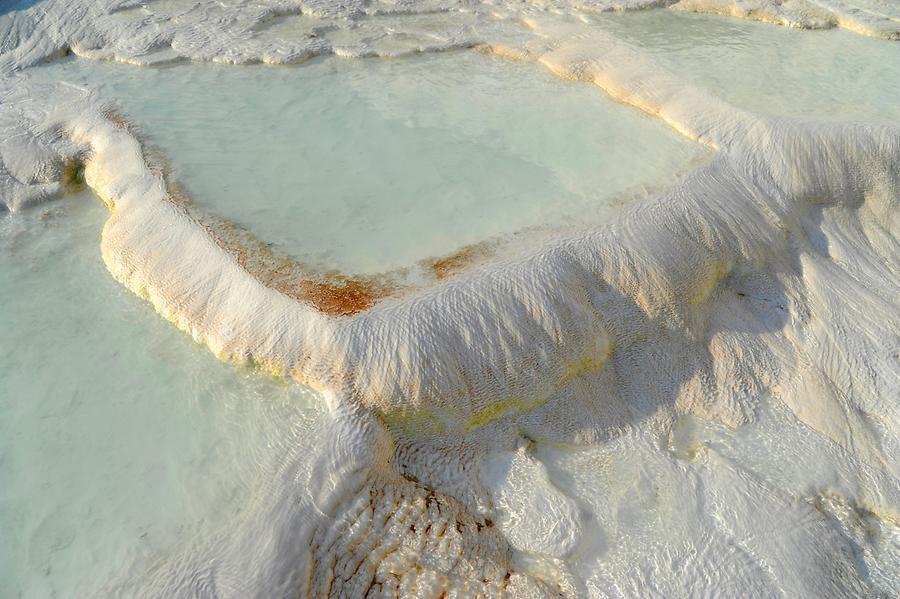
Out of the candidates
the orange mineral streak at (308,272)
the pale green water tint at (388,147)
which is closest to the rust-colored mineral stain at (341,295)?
the orange mineral streak at (308,272)

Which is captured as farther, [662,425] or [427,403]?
[662,425]

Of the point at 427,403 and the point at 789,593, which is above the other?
the point at 427,403

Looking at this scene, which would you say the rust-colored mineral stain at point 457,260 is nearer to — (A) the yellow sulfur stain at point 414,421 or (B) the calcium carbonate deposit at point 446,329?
(B) the calcium carbonate deposit at point 446,329

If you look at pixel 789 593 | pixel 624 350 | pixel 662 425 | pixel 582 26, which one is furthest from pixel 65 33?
pixel 789 593

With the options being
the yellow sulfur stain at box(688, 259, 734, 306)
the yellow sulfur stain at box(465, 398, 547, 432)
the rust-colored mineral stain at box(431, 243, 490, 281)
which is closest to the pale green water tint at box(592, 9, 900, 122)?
the yellow sulfur stain at box(688, 259, 734, 306)

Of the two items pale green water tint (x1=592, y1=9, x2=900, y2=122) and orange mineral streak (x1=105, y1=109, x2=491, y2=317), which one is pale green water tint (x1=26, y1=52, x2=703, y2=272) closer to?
orange mineral streak (x1=105, y1=109, x2=491, y2=317)

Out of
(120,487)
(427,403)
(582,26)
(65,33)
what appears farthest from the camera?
(582,26)

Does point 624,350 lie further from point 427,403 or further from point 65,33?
point 65,33
